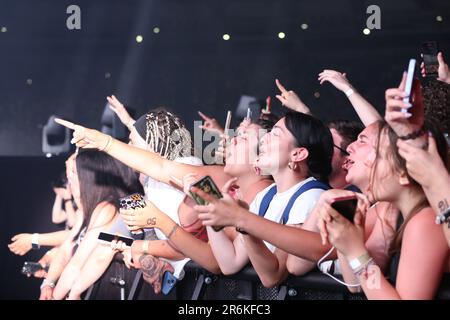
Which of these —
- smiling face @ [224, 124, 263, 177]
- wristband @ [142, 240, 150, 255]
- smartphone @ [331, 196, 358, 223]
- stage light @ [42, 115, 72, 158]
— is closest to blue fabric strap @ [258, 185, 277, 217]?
smiling face @ [224, 124, 263, 177]

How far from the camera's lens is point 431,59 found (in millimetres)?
2559

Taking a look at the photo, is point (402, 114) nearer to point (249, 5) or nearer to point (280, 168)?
point (280, 168)

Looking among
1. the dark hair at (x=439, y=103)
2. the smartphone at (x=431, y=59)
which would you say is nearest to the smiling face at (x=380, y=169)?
the dark hair at (x=439, y=103)

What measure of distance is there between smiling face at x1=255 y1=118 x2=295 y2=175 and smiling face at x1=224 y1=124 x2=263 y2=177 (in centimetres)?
17

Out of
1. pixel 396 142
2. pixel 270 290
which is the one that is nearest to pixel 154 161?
pixel 270 290

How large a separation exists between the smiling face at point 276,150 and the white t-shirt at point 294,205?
3.2 inches

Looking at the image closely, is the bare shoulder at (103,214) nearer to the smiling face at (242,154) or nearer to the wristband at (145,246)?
the wristband at (145,246)

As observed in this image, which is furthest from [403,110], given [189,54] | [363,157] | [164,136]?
[189,54]

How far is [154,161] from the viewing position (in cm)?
283

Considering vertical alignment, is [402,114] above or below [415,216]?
above

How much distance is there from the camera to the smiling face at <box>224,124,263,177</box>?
2697mm

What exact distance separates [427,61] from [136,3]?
3818mm

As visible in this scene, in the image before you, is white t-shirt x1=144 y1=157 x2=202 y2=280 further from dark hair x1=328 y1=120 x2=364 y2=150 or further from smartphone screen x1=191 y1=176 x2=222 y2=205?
smartphone screen x1=191 y1=176 x2=222 y2=205

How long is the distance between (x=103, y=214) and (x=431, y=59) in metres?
1.54
